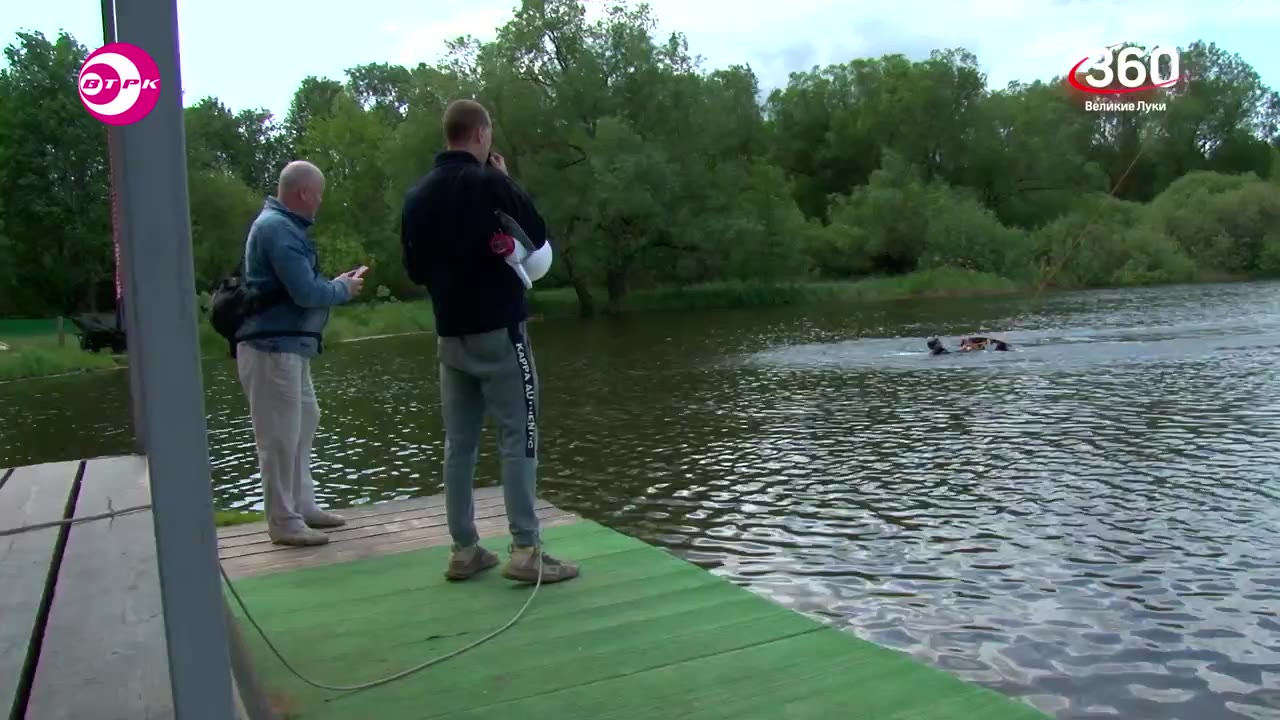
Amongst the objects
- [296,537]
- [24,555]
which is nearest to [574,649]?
[24,555]

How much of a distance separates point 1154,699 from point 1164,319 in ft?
77.2

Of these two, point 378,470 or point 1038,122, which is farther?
point 1038,122

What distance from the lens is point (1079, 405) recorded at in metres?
12.7

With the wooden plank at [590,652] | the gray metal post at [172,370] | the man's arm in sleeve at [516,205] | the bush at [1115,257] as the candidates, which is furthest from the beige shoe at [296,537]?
the bush at [1115,257]

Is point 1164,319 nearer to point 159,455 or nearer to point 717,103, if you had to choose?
point 717,103

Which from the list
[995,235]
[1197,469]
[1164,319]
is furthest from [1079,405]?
[995,235]

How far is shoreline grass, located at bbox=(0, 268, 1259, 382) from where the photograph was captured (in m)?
35.5

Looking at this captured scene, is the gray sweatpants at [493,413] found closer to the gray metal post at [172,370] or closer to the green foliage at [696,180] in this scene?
the gray metal post at [172,370]

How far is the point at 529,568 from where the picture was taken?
439cm

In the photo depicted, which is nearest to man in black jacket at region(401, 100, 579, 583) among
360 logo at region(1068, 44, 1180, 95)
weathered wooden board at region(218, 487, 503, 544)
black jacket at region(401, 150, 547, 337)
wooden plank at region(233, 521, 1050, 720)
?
black jacket at region(401, 150, 547, 337)

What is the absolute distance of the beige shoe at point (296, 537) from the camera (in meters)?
5.11

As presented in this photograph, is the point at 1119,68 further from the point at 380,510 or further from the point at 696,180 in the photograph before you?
the point at 696,180

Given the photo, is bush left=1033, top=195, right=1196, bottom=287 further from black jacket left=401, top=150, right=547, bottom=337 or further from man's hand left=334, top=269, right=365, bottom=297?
black jacket left=401, top=150, right=547, bottom=337

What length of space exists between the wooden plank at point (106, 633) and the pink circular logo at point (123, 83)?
1.18 m
